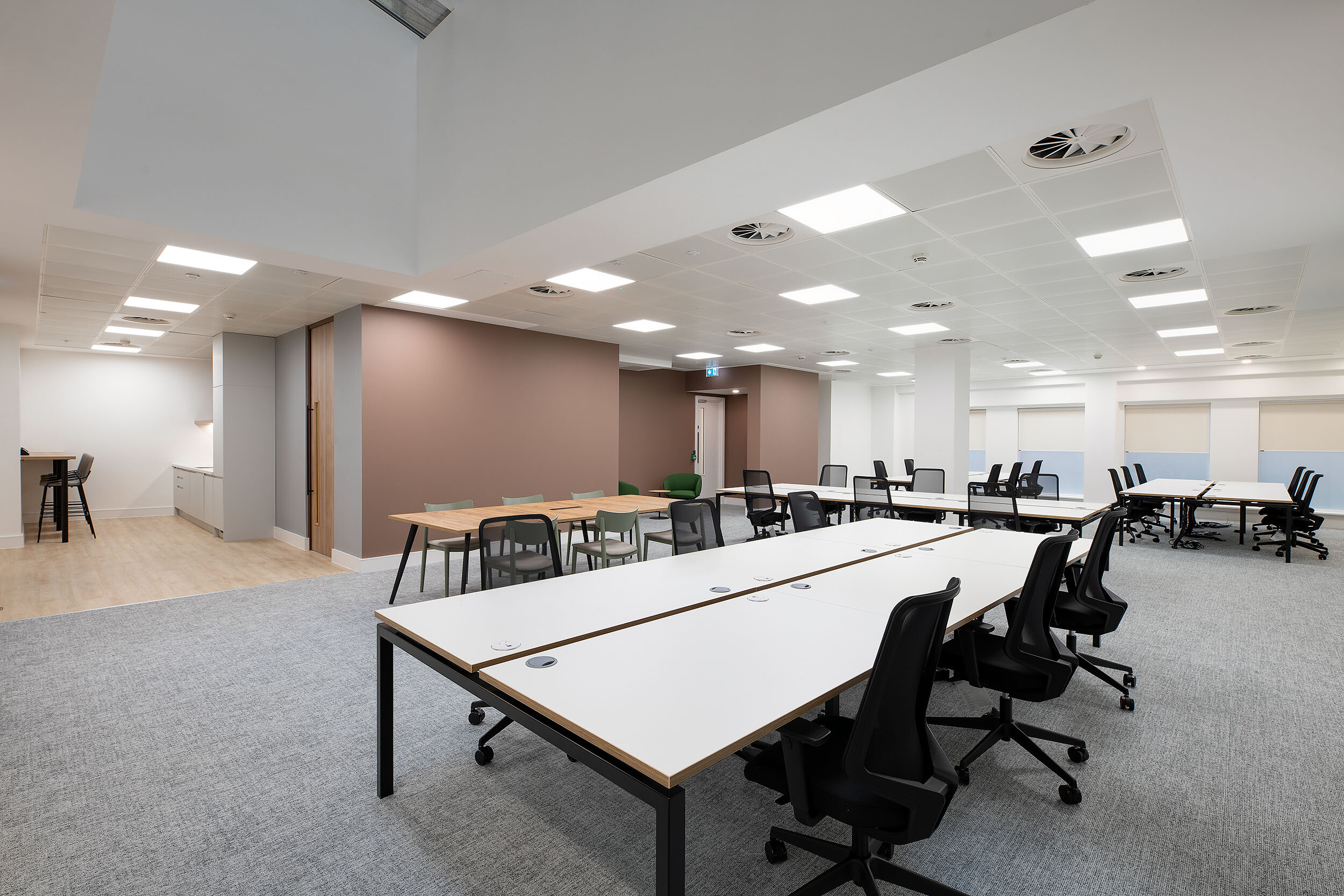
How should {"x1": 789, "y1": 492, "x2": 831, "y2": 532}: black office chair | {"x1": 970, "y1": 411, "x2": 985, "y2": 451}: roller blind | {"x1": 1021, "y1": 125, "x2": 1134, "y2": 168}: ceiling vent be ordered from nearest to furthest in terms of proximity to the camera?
{"x1": 1021, "y1": 125, "x2": 1134, "y2": 168}: ceiling vent
{"x1": 789, "y1": 492, "x2": 831, "y2": 532}: black office chair
{"x1": 970, "y1": 411, "x2": 985, "y2": 451}: roller blind

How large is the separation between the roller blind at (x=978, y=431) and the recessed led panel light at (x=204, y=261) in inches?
617

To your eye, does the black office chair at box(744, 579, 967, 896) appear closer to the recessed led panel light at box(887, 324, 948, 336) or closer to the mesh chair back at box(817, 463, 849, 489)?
the recessed led panel light at box(887, 324, 948, 336)

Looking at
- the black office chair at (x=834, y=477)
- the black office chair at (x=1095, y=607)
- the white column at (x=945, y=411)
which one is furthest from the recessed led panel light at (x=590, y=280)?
the white column at (x=945, y=411)

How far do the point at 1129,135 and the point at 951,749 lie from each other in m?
3.05

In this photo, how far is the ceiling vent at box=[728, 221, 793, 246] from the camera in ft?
13.9

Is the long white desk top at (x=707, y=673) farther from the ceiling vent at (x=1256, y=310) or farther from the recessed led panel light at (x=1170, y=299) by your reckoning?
the ceiling vent at (x=1256, y=310)

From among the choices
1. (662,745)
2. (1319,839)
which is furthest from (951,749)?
(662,745)

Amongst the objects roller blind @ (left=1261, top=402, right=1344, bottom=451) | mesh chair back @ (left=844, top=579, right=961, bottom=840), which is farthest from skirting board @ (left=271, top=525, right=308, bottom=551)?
roller blind @ (left=1261, top=402, right=1344, bottom=451)

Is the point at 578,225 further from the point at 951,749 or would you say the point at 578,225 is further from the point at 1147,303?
the point at 1147,303

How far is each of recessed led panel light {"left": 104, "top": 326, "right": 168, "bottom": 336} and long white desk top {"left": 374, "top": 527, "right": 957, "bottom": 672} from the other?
26.4 feet

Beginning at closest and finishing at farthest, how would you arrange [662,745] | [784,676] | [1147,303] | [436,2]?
1. [662,745]
2. [784,676]
3. [436,2]
4. [1147,303]

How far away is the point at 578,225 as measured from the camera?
3705mm

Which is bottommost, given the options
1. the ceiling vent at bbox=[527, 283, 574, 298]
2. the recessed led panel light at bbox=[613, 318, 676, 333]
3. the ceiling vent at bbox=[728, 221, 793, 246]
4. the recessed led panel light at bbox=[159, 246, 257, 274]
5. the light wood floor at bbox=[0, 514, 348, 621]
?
the light wood floor at bbox=[0, 514, 348, 621]

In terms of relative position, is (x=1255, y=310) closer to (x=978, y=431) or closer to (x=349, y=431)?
(x=978, y=431)
